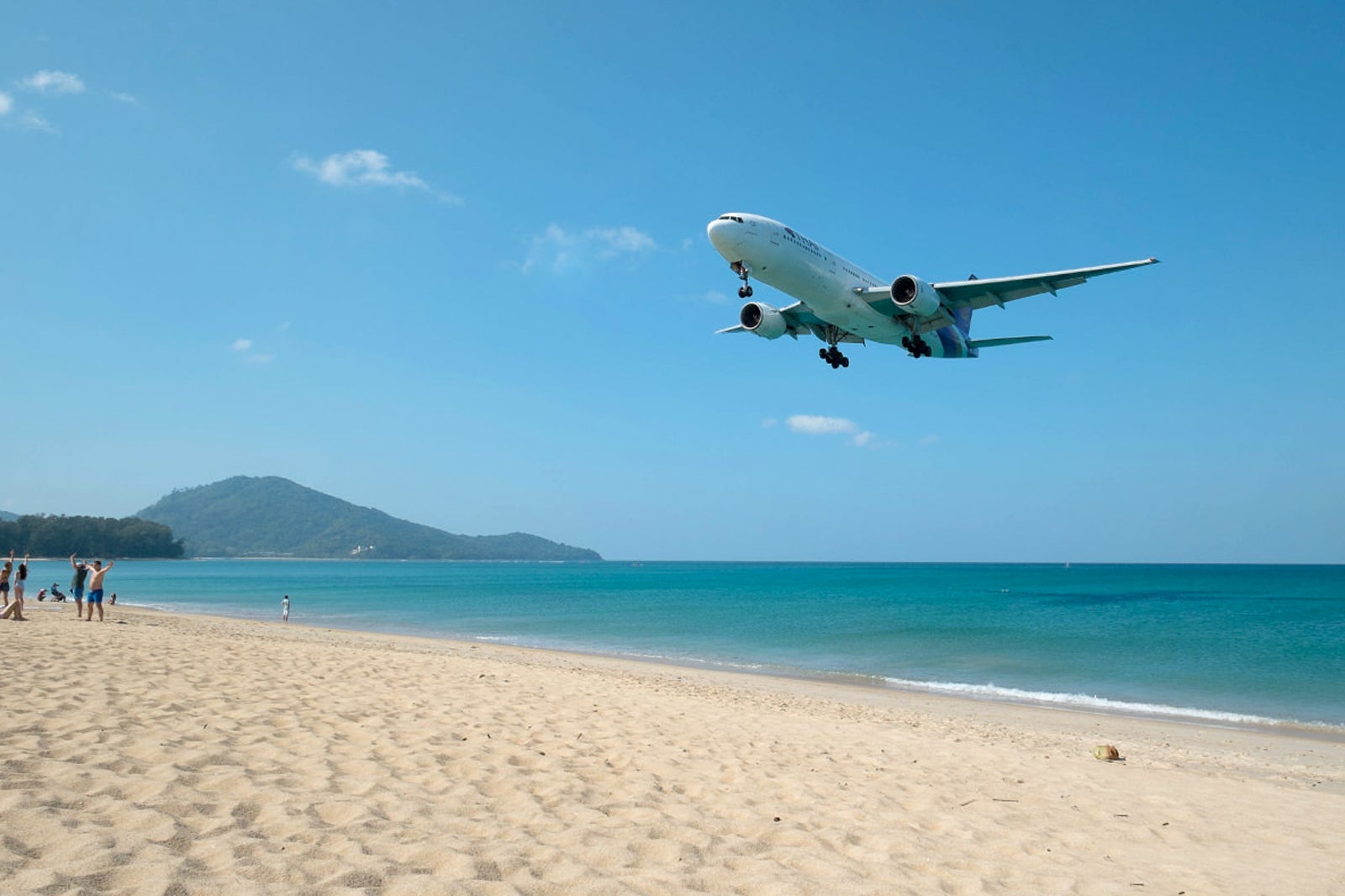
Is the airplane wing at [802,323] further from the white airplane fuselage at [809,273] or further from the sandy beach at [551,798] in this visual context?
the sandy beach at [551,798]

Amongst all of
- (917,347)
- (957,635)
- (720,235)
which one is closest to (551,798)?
(720,235)

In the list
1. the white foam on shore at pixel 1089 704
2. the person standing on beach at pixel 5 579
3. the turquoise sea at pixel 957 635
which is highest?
the person standing on beach at pixel 5 579

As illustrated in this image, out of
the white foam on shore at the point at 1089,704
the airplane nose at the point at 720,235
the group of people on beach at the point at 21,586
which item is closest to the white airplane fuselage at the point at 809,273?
the airplane nose at the point at 720,235

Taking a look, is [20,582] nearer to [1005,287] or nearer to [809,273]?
[809,273]

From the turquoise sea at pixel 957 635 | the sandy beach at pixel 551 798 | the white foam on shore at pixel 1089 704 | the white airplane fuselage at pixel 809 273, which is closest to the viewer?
the sandy beach at pixel 551 798

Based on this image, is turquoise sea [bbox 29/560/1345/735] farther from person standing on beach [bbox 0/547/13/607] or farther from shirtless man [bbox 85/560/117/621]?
person standing on beach [bbox 0/547/13/607]

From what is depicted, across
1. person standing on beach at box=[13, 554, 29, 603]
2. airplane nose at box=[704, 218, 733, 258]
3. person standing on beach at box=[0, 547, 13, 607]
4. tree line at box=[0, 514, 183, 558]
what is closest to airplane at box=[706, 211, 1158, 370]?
airplane nose at box=[704, 218, 733, 258]

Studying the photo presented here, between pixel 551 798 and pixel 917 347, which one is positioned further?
pixel 917 347
